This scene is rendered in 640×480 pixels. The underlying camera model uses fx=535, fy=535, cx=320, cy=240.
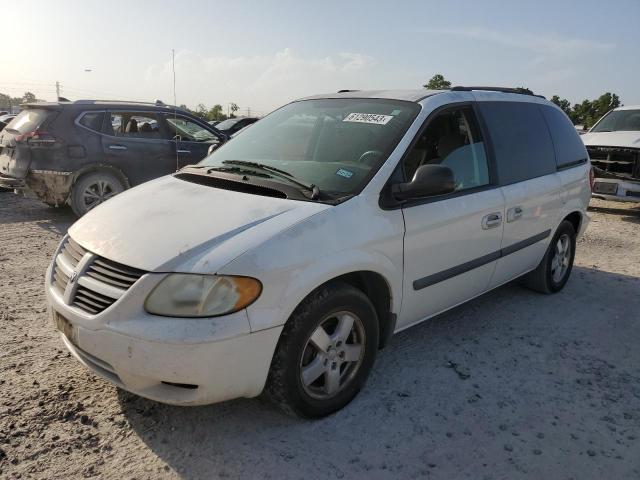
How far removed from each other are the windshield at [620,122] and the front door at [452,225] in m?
7.72

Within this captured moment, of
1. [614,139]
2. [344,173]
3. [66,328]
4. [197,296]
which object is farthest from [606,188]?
[66,328]

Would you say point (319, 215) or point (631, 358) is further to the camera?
point (631, 358)

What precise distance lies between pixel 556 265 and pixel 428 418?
8.77 feet

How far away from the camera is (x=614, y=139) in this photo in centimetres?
934

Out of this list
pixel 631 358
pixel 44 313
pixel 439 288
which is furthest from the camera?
pixel 44 313

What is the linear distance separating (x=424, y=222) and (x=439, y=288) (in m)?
0.51

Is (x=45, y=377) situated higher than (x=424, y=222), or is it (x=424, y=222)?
(x=424, y=222)

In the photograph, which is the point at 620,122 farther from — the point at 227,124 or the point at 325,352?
the point at 227,124

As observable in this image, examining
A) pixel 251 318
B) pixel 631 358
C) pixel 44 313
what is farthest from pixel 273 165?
pixel 631 358

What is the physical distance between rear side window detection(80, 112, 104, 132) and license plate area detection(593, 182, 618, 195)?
7.77m

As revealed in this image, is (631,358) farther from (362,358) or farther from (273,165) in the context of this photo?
(273,165)

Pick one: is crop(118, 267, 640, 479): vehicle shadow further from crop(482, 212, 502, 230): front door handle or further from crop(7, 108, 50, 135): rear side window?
crop(7, 108, 50, 135): rear side window

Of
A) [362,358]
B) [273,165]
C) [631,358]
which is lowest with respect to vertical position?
[631,358]

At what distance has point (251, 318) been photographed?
2.36 m
